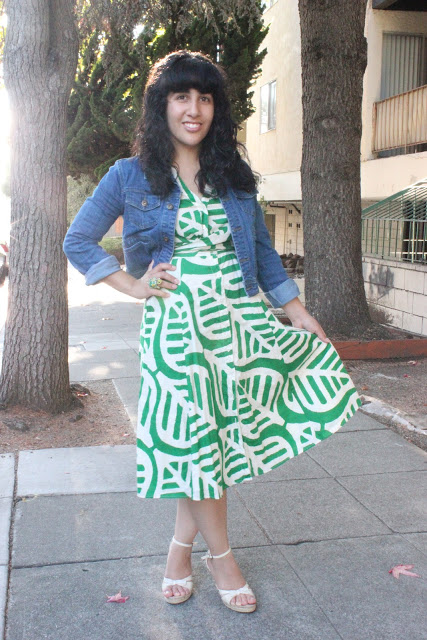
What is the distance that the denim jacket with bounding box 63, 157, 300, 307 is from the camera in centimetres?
274

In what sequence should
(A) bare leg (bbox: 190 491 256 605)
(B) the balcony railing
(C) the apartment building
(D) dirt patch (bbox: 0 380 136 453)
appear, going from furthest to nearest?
(B) the balcony railing
(C) the apartment building
(D) dirt patch (bbox: 0 380 136 453)
(A) bare leg (bbox: 190 491 256 605)

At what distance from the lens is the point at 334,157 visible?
791 cm

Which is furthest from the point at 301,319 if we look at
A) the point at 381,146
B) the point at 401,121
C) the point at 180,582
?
the point at 381,146

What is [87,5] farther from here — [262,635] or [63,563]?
[262,635]

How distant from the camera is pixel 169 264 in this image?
2.72m

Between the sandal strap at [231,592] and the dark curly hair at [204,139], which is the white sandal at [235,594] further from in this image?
the dark curly hair at [204,139]

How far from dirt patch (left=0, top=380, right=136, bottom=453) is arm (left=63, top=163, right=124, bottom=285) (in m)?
2.32

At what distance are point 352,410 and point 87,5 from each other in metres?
7.98

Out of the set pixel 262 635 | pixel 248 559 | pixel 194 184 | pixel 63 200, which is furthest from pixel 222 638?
pixel 63 200

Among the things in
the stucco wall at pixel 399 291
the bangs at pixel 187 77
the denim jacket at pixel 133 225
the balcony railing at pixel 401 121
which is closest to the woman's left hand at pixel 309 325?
the denim jacket at pixel 133 225

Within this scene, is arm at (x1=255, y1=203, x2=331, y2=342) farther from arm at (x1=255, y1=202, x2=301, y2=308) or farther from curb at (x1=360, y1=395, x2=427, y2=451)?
curb at (x1=360, y1=395, x2=427, y2=451)

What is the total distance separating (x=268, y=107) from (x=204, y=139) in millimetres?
16842

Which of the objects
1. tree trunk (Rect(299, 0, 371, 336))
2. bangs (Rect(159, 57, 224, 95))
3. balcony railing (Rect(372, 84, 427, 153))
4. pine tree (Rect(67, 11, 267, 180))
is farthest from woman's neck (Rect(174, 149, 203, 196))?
balcony railing (Rect(372, 84, 427, 153))

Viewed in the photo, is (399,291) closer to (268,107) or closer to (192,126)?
(192,126)
